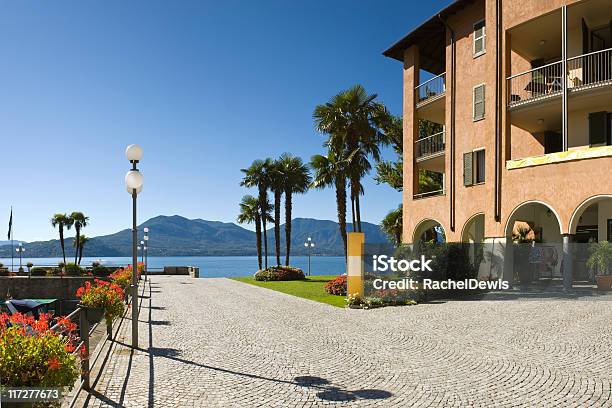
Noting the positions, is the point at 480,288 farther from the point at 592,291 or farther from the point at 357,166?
the point at 357,166

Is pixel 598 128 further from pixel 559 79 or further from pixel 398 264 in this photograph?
pixel 398 264

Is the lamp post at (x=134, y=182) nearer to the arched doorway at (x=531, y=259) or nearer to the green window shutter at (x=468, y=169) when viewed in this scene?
the arched doorway at (x=531, y=259)

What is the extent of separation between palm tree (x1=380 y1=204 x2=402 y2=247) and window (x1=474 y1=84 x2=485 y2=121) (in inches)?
658

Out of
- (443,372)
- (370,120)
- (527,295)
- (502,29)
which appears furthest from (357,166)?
(443,372)

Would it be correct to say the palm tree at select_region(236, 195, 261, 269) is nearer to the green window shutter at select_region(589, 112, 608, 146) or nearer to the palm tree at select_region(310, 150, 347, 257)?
the palm tree at select_region(310, 150, 347, 257)

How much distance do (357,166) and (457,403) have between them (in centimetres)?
2611

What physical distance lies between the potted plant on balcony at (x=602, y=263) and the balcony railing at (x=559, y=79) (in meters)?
6.43

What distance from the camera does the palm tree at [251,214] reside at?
51.6 metres

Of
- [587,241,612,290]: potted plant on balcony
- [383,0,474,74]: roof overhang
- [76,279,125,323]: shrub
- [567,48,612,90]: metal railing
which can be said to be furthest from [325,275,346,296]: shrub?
[383,0,474,74]: roof overhang

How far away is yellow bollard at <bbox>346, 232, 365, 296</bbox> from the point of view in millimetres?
18812

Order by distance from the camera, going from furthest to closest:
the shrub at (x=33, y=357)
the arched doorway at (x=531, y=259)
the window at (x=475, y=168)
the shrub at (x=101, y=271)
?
the shrub at (x=101, y=271), the window at (x=475, y=168), the arched doorway at (x=531, y=259), the shrub at (x=33, y=357)

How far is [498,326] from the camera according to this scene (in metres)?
12.6

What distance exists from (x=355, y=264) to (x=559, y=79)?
12.8 meters

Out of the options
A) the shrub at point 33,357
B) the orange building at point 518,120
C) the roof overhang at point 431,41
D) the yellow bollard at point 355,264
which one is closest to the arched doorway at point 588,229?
the orange building at point 518,120
